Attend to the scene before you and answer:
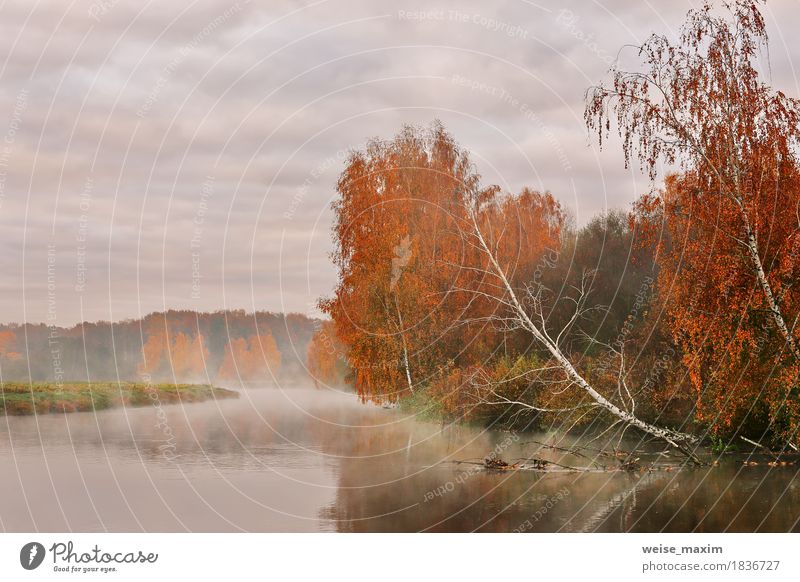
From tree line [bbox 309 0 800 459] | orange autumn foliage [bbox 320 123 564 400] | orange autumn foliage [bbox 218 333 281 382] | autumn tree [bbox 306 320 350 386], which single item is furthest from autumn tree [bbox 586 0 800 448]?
orange autumn foliage [bbox 218 333 281 382]

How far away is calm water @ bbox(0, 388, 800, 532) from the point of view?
482 inches

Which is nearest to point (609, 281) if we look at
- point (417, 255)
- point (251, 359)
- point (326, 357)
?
point (417, 255)

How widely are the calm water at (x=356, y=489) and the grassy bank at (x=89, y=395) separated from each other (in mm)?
6922

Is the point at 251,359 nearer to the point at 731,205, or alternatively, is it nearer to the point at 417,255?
the point at 417,255

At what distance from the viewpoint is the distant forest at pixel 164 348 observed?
2502 centimetres

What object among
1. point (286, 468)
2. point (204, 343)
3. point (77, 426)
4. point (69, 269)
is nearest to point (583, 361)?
point (286, 468)

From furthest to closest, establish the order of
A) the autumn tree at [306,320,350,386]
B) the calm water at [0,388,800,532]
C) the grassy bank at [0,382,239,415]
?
the grassy bank at [0,382,239,415] → the autumn tree at [306,320,350,386] → the calm water at [0,388,800,532]

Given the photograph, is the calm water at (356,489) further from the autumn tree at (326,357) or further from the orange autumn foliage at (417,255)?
the autumn tree at (326,357)

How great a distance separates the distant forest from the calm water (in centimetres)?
391

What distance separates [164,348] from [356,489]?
21795 mm

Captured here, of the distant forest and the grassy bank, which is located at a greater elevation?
the distant forest

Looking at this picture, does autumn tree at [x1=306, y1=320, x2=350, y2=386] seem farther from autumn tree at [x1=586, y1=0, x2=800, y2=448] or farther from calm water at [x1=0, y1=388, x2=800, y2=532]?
autumn tree at [x1=586, y1=0, x2=800, y2=448]

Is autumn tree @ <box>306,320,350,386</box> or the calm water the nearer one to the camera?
the calm water
